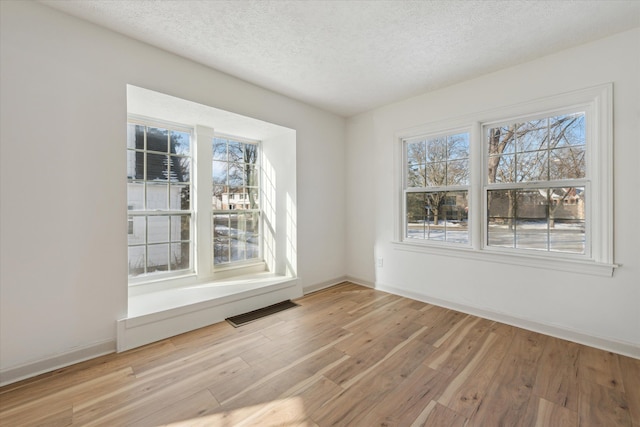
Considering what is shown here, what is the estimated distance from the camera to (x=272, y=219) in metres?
4.00

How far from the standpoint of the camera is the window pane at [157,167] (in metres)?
3.08

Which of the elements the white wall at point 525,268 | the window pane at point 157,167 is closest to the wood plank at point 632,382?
the white wall at point 525,268

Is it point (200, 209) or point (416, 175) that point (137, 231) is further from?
point (416, 175)

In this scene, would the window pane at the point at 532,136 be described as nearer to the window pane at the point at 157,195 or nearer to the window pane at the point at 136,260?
the window pane at the point at 157,195

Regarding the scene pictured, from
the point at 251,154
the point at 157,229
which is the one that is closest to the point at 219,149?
the point at 251,154

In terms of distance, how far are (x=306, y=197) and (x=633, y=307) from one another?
3300mm

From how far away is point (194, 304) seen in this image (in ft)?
8.62

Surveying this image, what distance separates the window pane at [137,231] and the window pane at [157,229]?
1.9 inches

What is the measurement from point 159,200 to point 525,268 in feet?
13.1

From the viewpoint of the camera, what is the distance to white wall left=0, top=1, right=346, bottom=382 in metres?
1.84

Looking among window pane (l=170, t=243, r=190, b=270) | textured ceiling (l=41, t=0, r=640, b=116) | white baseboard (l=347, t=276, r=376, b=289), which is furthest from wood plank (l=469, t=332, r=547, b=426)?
window pane (l=170, t=243, r=190, b=270)

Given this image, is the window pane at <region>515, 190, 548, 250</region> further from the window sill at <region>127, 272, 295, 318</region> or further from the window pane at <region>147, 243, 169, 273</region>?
the window pane at <region>147, 243, 169, 273</region>

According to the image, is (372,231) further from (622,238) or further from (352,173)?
(622,238)

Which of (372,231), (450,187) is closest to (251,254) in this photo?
(372,231)
